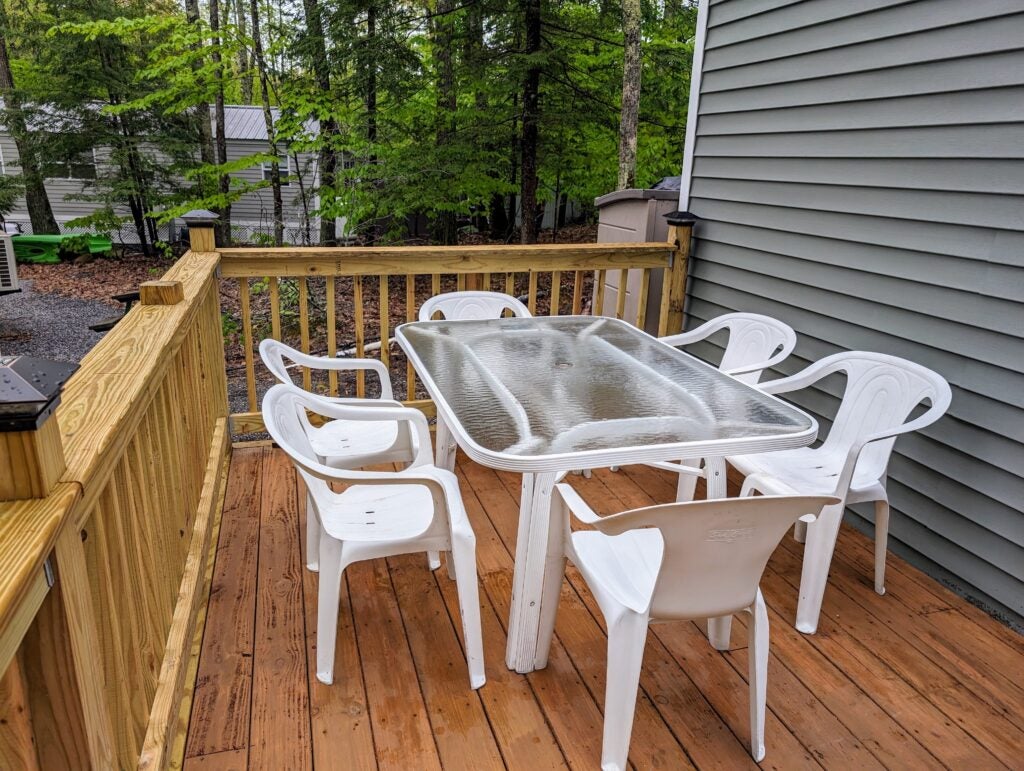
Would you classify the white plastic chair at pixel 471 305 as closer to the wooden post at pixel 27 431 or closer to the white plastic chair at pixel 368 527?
the white plastic chair at pixel 368 527

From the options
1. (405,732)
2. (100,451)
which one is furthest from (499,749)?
(100,451)

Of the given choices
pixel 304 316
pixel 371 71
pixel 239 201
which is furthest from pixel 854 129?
pixel 239 201

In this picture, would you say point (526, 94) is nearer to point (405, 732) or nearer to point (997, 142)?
point (997, 142)

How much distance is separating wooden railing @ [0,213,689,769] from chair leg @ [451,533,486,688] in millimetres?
735

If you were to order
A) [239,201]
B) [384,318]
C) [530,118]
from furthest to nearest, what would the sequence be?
[239,201] < [530,118] < [384,318]

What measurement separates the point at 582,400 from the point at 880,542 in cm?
126

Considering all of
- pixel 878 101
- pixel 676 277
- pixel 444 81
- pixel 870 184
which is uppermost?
pixel 444 81

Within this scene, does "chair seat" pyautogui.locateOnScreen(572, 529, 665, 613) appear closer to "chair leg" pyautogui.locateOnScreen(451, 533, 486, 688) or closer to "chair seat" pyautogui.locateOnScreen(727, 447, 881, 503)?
"chair leg" pyautogui.locateOnScreen(451, 533, 486, 688)

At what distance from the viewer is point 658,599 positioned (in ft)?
5.39

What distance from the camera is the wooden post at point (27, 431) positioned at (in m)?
0.90

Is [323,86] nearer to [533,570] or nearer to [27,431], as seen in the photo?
[533,570]

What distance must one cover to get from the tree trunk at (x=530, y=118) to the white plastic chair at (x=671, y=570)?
21.6 feet

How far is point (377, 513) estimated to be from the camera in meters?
2.14

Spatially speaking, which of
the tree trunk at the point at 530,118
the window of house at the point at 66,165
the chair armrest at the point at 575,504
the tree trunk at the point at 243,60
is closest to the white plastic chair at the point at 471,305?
the chair armrest at the point at 575,504
